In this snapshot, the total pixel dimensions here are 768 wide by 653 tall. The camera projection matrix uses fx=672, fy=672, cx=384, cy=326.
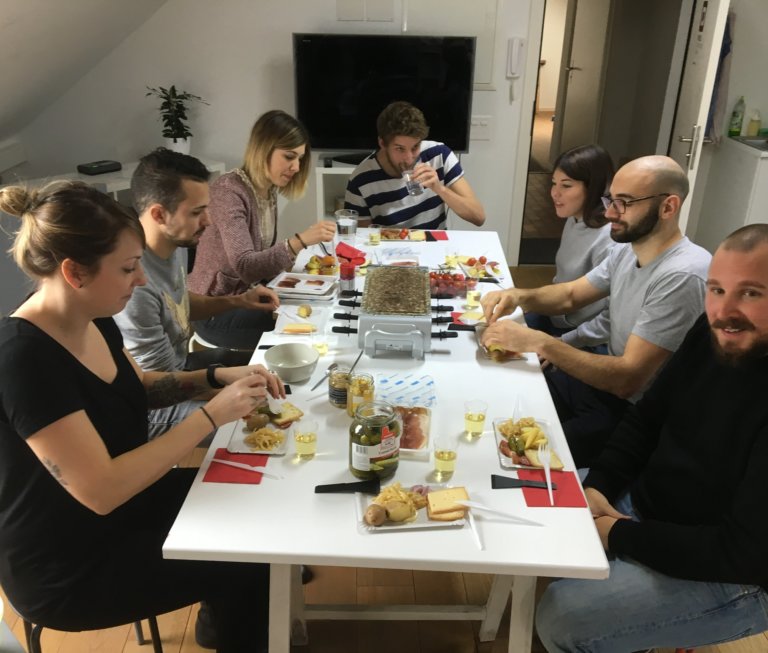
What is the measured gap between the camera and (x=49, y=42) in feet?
10.6

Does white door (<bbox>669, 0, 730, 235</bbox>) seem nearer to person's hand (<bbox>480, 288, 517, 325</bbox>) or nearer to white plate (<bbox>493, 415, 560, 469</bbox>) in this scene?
person's hand (<bbox>480, 288, 517, 325</bbox>)

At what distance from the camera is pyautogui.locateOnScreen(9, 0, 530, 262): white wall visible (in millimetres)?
4160

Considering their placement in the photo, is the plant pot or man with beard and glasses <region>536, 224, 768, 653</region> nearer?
man with beard and glasses <region>536, 224, 768, 653</region>

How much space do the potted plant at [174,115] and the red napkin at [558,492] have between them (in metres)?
3.50

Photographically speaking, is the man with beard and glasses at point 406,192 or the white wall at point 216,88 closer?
the man with beard and glasses at point 406,192

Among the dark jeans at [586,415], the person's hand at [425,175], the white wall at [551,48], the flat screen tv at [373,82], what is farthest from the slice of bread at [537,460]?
the white wall at [551,48]

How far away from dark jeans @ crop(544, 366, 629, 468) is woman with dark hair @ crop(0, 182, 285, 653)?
978mm

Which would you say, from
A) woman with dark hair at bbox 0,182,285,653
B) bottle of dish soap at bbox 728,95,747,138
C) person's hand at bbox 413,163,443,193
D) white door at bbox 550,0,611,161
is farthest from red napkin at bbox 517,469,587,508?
white door at bbox 550,0,611,161

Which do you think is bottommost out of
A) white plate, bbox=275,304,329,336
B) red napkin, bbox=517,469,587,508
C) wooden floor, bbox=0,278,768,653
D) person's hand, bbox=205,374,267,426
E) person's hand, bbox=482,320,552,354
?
wooden floor, bbox=0,278,768,653

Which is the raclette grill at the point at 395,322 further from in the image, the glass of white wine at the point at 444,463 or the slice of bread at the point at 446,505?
the slice of bread at the point at 446,505

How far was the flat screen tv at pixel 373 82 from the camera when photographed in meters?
4.05

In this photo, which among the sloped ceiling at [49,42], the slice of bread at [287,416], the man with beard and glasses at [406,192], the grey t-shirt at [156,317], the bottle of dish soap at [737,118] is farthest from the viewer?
the bottle of dish soap at [737,118]

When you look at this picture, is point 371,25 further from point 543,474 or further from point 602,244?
point 543,474

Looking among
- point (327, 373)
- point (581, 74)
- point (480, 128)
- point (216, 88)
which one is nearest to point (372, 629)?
point (327, 373)
